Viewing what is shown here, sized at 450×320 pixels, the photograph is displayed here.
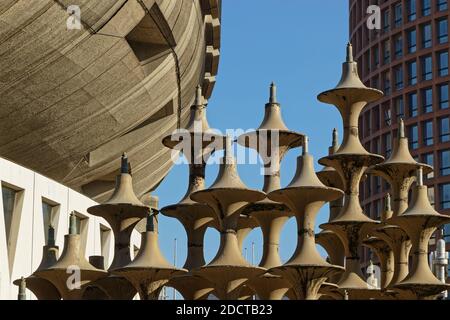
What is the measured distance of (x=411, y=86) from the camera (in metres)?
82.0

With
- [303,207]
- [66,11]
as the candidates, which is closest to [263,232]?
[303,207]

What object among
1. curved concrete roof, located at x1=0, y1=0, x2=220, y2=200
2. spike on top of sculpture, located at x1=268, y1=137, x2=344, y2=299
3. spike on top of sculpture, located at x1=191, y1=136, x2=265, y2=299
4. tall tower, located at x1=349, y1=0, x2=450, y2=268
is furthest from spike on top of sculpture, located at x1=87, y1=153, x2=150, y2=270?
tall tower, located at x1=349, y1=0, x2=450, y2=268

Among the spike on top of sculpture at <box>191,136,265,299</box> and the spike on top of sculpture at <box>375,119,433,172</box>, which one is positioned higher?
the spike on top of sculpture at <box>375,119,433,172</box>

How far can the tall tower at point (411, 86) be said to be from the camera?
79.0 metres

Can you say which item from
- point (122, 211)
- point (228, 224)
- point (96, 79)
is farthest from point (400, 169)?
point (96, 79)

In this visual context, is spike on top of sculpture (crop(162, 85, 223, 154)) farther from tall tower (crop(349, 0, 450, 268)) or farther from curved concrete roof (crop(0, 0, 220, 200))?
tall tower (crop(349, 0, 450, 268))

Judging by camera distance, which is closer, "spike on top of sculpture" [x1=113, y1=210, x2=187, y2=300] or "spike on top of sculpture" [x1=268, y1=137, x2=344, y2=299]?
"spike on top of sculpture" [x1=268, y1=137, x2=344, y2=299]

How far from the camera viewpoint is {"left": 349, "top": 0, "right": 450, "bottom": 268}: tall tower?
7900cm

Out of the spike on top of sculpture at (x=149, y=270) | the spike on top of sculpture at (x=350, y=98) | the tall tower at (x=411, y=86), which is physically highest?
the tall tower at (x=411, y=86)

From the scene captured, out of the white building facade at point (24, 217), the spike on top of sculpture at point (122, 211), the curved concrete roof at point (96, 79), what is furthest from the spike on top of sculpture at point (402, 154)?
the curved concrete roof at point (96, 79)

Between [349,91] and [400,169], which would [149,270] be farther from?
[400,169]

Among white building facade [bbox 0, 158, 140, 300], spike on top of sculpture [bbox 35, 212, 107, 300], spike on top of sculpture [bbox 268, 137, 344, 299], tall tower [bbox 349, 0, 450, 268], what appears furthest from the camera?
tall tower [bbox 349, 0, 450, 268]

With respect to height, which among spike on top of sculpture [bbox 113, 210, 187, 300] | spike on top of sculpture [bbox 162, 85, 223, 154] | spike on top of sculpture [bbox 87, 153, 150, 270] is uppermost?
spike on top of sculpture [bbox 162, 85, 223, 154]

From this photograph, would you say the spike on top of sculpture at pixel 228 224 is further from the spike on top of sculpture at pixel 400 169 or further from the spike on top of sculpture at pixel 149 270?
the spike on top of sculpture at pixel 400 169
